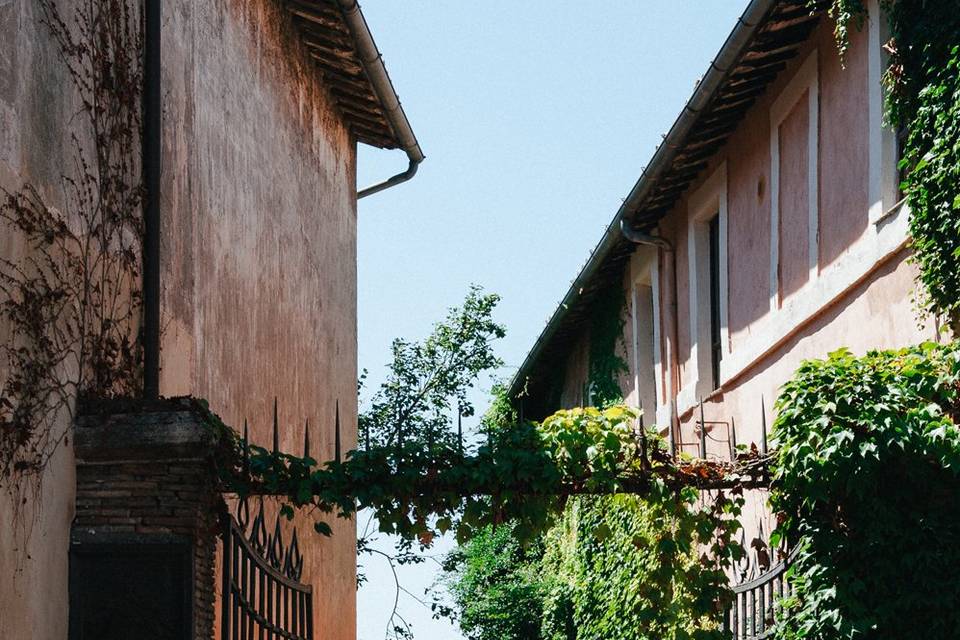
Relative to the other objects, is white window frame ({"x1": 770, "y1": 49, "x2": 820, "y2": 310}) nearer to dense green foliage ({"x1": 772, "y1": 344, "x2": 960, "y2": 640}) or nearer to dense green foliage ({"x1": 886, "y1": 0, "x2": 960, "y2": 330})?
dense green foliage ({"x1": 886, "y1": 0, "x2": 960, "y2": 330})

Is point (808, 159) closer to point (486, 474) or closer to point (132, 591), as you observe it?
point (486, 474)

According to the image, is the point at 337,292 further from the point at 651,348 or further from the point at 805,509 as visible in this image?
the point at 805,509

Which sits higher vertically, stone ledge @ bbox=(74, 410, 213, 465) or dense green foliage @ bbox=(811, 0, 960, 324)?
dense green foliage @ bbox=(811, 0, 960, 324)

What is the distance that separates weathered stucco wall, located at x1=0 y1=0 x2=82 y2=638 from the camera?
736 cm

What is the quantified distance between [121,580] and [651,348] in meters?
12.0

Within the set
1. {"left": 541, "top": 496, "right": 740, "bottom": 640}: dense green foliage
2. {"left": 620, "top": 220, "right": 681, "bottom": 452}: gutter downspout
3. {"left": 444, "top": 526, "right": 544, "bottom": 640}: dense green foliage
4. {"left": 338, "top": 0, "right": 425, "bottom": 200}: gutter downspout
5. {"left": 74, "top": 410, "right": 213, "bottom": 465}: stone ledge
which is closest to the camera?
{"left": 74, "top": 410, "right": 213, "bottom": 465}: stone ledge

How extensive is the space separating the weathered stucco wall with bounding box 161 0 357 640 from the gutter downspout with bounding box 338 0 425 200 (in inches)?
22.2

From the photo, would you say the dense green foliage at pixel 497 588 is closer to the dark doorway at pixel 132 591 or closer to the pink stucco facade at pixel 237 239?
the pink stucco facade at pixel 237 239

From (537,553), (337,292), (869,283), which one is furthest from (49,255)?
(537,553)

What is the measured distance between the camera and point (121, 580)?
25.9ft

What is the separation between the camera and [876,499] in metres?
A: 8.97

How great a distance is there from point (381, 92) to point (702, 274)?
3829mm

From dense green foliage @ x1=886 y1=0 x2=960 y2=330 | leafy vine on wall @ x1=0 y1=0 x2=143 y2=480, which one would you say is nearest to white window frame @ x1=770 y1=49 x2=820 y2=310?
dense green foliage @ x1=886 y1=0 x2=960 y2=330

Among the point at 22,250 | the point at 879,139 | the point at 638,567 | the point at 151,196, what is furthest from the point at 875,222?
the point at 22,250
